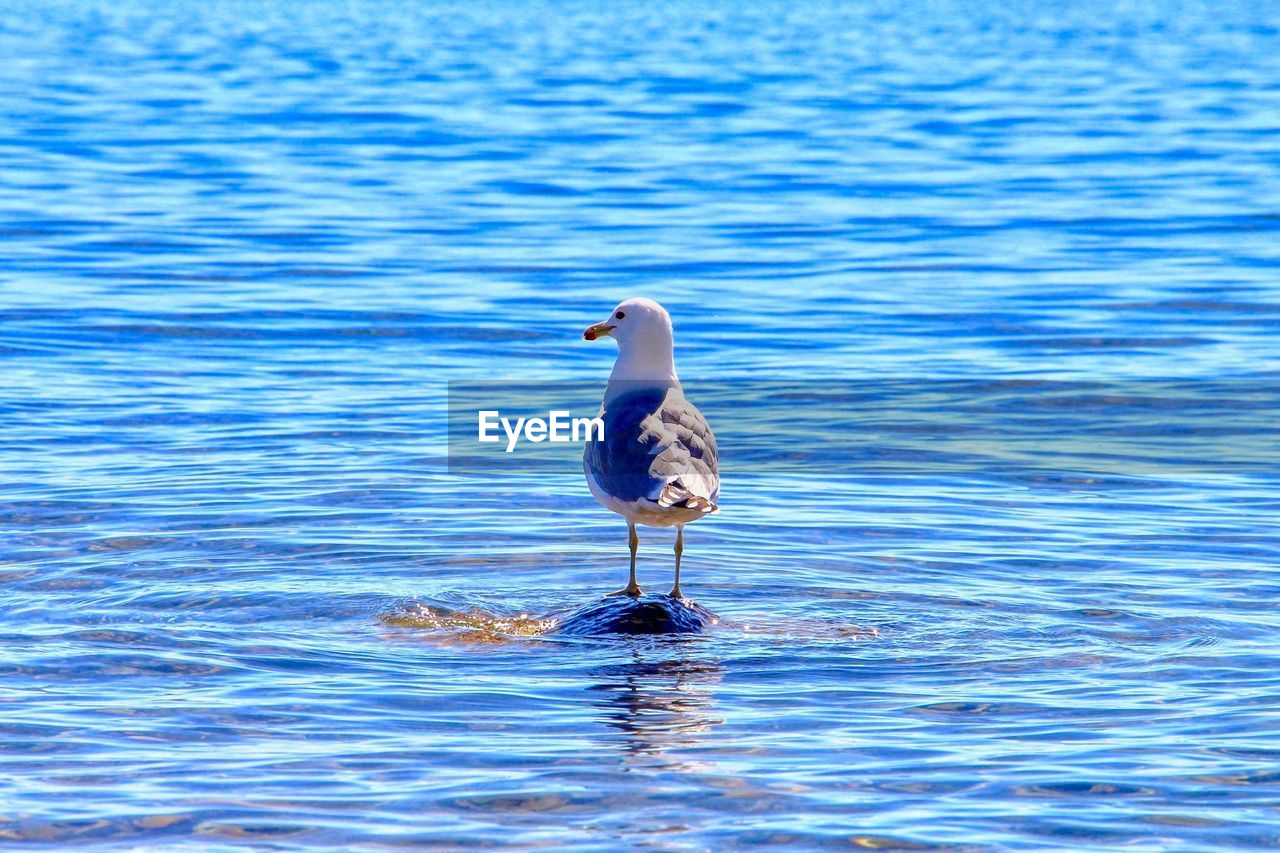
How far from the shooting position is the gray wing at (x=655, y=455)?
32.0 feet

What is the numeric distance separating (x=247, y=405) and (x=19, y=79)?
37019mm

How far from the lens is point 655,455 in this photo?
32.3ft

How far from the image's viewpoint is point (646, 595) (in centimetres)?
1023

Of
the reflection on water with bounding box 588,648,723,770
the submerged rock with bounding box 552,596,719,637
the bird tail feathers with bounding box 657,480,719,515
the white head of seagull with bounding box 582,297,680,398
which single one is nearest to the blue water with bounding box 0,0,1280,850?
the reflection on water with bounding box 588,648,723,770

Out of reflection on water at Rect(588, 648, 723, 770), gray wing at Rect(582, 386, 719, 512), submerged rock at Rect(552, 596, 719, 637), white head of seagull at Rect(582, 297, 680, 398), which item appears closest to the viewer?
reflection on water at Rect(588, 648, 723, 770)

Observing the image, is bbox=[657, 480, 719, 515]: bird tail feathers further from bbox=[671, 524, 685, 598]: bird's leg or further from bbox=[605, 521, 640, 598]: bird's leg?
bbox=[605, 521, 640, 598]: bird's leg

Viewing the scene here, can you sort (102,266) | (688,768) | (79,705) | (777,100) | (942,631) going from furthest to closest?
(777,100) → (102,266) → (942,631) → (79,705) → (688,768)

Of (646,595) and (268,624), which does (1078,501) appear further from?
(268,624)

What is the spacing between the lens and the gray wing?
384 inches

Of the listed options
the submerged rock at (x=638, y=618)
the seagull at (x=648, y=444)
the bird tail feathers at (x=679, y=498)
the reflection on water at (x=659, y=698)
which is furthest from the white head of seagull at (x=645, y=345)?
the reflection on water at (x=659, y=698)

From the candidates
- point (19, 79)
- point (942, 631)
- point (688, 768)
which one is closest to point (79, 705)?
point (688, 768)

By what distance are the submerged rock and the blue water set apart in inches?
5.6

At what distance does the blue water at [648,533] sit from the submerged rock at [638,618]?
143 millimetres

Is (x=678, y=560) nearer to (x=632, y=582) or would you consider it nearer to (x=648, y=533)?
(x=632, y=582)
